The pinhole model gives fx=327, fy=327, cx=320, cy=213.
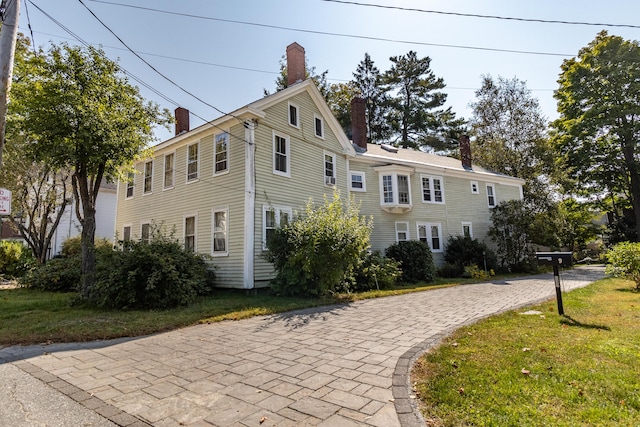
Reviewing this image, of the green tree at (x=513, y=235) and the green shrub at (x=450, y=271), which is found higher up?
the green tree at (x=513, y=235)

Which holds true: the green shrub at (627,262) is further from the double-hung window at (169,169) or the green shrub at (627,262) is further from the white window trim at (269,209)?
the double-hung window at (169,169)

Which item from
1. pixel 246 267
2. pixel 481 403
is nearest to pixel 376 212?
pixel 246 267

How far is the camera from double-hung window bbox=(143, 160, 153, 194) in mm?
17125

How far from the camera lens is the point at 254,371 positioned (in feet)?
13.4

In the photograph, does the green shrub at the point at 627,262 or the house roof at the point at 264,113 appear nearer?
the green shrub at the point at 627,262

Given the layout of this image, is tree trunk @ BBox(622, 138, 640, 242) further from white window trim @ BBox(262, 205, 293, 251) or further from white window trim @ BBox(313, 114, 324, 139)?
white window trim @ BBox(262, 205, 293, 251)

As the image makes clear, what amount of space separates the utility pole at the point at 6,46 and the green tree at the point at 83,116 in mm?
3929

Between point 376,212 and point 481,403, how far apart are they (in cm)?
1567

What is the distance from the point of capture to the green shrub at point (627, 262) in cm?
992

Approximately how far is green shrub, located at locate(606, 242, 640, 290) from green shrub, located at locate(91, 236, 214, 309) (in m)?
13.3

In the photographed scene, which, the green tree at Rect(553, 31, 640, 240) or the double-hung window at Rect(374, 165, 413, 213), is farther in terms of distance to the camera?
the green tree at Rect(553, 31, 640, 240)

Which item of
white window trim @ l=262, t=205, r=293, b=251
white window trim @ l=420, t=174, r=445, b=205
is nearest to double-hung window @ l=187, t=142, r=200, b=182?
white window trim @ l=262, t=205, r=293, b=251

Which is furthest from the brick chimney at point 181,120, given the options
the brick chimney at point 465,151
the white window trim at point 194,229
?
the brick chimney at point 465,151

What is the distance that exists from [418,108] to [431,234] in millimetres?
19527
